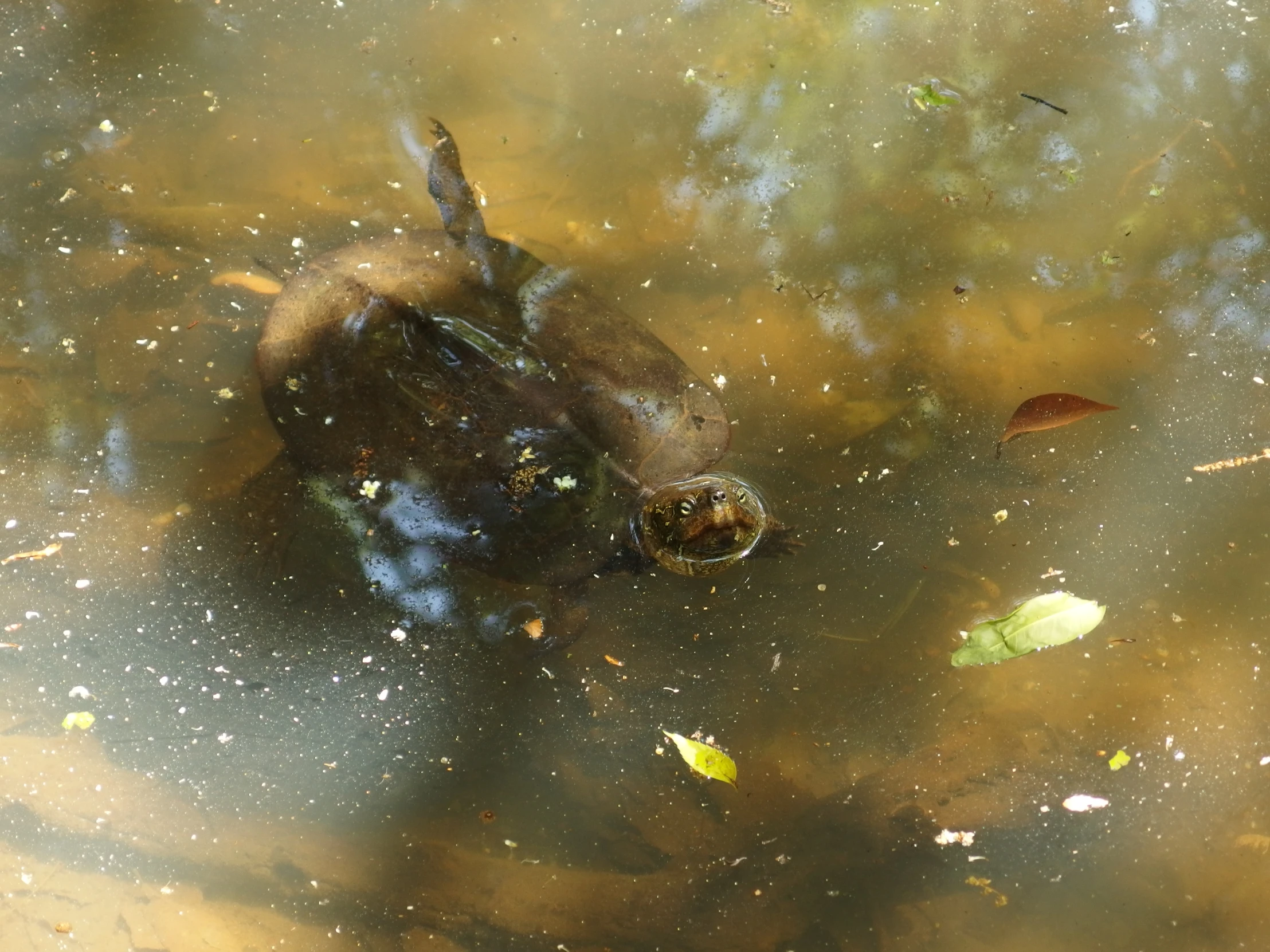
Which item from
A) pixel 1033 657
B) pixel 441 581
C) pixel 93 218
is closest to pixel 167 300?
pixel 93 218

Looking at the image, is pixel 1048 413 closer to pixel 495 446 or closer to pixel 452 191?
pixel 495 446

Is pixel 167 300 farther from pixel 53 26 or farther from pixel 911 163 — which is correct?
pixel 911 163

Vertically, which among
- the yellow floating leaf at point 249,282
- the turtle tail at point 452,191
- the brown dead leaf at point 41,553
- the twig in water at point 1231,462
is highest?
the turtle tail at point 452,191

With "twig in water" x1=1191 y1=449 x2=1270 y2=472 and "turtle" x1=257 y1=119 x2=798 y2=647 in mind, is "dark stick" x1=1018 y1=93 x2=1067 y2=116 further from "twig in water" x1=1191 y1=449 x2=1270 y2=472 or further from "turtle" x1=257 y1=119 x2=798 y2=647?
"turtle" x1=257 y1=119 x2=798 y2=647

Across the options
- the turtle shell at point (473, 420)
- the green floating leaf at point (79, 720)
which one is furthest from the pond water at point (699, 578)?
the turtle shell at point (473, 420)

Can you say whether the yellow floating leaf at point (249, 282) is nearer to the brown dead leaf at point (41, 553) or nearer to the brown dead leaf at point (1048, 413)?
the brown dead leaf at point (41, 553)

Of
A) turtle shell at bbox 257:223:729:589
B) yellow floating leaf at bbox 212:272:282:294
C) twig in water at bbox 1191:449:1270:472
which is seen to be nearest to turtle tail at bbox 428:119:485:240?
turtle shell at bbox 257:223:729:589
